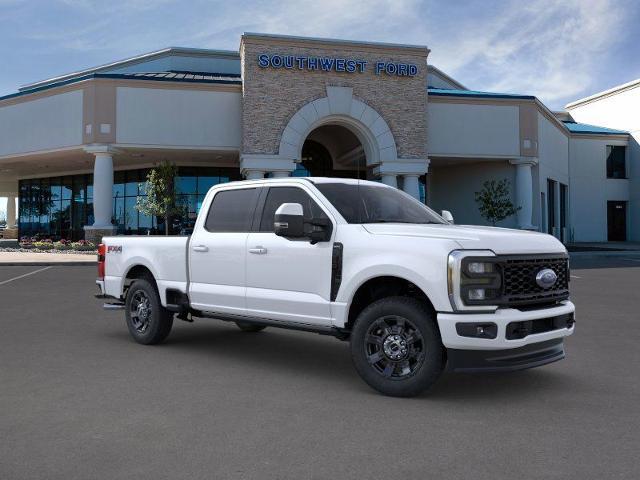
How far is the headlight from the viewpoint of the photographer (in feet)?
16.8

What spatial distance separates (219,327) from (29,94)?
28.1 metres

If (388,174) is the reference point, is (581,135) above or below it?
above

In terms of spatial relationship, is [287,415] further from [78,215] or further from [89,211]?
Result: [78,215]

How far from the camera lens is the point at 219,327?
31.3ft

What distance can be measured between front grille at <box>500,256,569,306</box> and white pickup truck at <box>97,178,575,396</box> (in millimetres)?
12

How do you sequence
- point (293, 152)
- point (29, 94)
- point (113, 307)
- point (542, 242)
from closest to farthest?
point (542, 242), point (113, 307), point (293, 152), point (29, 94)

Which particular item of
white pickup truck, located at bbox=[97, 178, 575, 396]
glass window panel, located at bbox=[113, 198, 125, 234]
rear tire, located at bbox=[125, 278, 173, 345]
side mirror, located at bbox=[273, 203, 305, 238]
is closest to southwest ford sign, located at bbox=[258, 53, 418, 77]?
glass window panel, located at bbox=[113, 198, 125, 234]

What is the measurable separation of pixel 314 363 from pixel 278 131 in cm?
2323

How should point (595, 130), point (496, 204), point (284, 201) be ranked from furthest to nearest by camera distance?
point (595, 130)
point (496, 204)
point (284, 201)

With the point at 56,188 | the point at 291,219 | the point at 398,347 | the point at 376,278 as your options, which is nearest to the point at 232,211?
the point at 291,219

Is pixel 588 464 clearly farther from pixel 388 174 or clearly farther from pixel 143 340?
pixel 388 174

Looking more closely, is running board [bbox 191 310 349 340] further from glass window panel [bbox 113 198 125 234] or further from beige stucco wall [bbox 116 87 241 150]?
glass window panel [bbox 113 198 125 234]

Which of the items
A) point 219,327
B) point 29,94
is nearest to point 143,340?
point 219,327

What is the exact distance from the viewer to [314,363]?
22.7 ft
